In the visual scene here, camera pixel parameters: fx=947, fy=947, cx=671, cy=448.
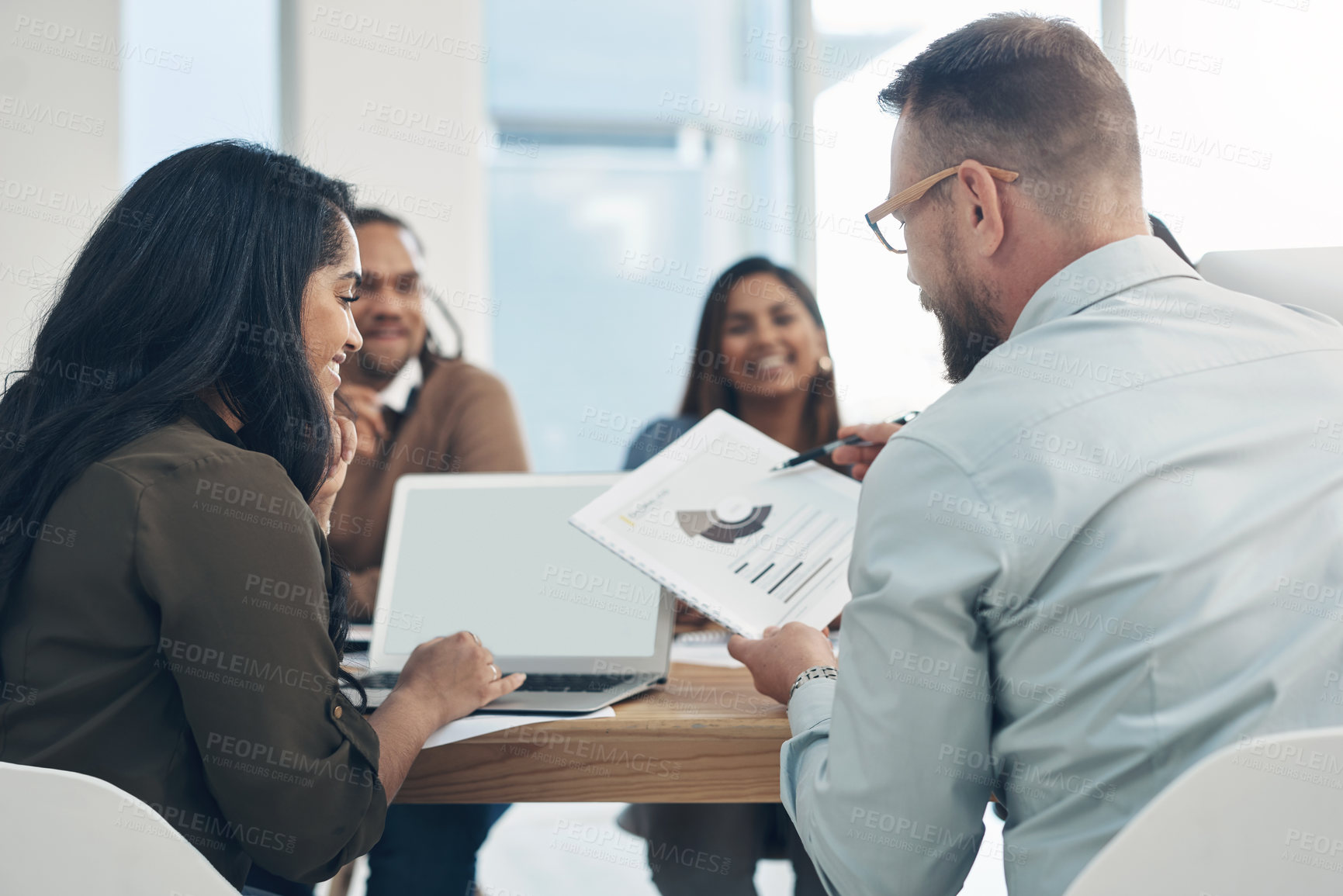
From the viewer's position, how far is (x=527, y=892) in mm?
2301

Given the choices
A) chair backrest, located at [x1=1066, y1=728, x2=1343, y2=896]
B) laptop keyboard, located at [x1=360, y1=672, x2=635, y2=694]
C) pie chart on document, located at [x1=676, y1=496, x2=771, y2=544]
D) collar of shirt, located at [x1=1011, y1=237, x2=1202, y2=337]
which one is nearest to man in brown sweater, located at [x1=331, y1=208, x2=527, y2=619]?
laptop keyboard, located at [x1=360, y1=672, x2=635, y2=694]

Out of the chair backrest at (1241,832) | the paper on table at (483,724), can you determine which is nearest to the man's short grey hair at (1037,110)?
the chair backrest at (1241,832)

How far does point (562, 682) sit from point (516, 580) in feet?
0.61

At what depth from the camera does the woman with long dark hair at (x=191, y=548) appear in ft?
2.47

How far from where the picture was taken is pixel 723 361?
234cm

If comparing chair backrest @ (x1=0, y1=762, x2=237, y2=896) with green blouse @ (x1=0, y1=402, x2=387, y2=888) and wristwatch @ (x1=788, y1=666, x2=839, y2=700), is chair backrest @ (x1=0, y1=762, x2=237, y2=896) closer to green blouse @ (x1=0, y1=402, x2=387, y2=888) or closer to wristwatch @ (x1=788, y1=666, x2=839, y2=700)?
green blouse @ (x1=0, y1=402, x2=387, y2=888)

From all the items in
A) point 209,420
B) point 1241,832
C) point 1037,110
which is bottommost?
point 1241,832

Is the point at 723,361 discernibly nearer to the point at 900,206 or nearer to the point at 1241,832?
the point at 900,206

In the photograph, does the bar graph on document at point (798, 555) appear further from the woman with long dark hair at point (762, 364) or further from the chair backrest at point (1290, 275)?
the woman with long dark hair at point (762, 364)

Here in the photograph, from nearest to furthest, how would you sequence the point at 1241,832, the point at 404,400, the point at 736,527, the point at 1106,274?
the point at 1241,832, the point at 1106,274, the point at 736,527, the point at 404,400

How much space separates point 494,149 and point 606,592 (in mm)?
2833

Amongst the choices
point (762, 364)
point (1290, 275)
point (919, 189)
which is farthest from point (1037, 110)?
point (762, 364)

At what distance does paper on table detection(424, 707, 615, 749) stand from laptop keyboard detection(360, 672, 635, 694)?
0.10 m

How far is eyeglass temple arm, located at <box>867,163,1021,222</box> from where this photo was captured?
33.3 inches
